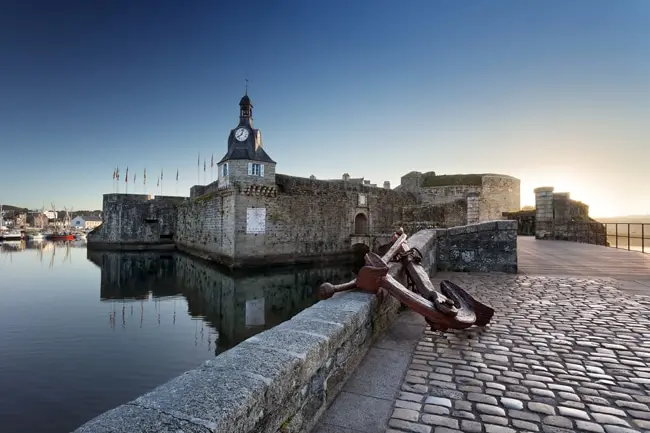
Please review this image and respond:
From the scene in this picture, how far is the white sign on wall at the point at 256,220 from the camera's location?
68.1ft

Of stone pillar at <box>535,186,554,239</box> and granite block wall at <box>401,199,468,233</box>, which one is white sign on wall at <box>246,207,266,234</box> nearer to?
granite block wall at <box>401,199,468,233</box>

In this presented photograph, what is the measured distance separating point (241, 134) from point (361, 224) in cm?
1169

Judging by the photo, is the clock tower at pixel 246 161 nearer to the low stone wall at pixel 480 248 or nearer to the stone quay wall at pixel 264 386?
the low stone wall at pixel 480 248

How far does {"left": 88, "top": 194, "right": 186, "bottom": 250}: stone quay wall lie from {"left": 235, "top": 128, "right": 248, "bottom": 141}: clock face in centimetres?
1566

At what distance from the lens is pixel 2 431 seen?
4.71 m

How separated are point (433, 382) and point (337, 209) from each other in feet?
76.6

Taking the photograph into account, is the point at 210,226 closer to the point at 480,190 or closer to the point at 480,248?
the point at 480,248

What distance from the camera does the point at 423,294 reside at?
373 cm

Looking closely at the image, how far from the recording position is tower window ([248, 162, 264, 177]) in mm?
20969

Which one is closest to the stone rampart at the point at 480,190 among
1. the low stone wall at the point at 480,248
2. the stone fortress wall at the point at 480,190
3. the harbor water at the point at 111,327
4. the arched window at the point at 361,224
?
the stone fortress wall at the point at 480,190

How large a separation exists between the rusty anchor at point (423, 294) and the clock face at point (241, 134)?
19357 mm

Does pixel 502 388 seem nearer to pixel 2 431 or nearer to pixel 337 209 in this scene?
pixel 2 431

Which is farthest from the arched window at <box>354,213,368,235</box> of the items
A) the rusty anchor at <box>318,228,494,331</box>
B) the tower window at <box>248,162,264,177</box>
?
the rusty anchor at <box>318,228,494,331</box>

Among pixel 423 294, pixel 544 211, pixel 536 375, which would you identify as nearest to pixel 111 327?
pixel 423 294
